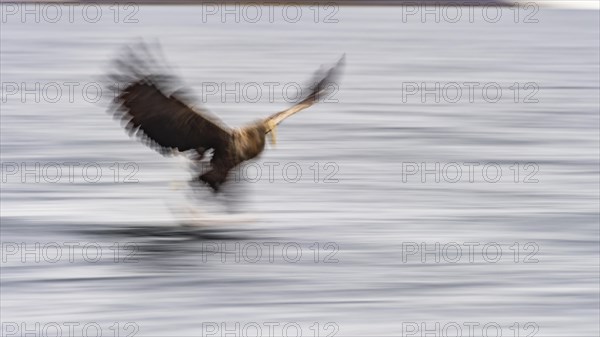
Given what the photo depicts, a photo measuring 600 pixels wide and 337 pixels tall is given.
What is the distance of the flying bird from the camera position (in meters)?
10.9

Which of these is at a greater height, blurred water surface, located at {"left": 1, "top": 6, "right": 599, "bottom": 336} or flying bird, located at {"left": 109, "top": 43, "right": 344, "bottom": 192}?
flying bird, located at {"left": 109, "top": 43, "right": 344, "bottom": 192}

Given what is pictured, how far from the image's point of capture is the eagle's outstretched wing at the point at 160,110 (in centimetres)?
1091

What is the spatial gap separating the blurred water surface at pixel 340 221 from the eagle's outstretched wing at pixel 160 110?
0.72 m

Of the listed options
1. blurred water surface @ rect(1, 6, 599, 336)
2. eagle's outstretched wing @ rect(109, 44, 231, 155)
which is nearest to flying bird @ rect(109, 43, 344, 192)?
eagle's outstretched wing @ rect(109, 44, 231, 155)

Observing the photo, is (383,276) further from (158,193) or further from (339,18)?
(339,18)

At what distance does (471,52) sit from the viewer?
107ft

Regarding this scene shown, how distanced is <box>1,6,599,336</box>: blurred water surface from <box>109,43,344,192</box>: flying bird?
0.61 metres

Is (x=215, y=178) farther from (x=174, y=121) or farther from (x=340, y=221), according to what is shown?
(x=340, y=221)

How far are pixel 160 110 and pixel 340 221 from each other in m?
1.89

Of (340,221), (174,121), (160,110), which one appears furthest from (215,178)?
(340,221)

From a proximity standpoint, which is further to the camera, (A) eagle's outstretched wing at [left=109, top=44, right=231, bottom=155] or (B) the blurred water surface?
(A) eagle's outstretched wing at [left=109, top=44, right=231, bottom=155]

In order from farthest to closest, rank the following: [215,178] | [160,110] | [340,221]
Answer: [340,221] → [215,178] → [160,110]

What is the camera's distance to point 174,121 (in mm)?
11188

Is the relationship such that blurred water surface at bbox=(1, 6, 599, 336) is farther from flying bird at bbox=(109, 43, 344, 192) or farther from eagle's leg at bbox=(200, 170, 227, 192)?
flying bird at bbox=(109, 43, 344, 192)
